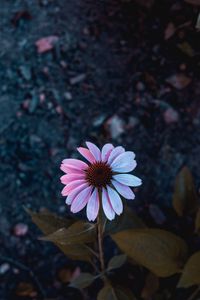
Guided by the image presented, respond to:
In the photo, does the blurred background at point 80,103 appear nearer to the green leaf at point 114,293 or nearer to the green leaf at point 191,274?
the green leaf at point 114,293

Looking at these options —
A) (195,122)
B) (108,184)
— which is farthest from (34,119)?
(108,184)

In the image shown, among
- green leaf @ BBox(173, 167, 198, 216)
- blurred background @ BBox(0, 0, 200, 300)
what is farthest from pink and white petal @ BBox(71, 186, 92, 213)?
blurred background @ BBox(0, 0, 200, 300)

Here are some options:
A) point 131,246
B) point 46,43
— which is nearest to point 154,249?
point 131,246

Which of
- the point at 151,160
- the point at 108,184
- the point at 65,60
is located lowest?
the point at 151,160

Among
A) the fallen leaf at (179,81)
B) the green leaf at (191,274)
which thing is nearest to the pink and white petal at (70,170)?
the green leaf at (191,274)

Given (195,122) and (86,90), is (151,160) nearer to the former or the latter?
(195,122)

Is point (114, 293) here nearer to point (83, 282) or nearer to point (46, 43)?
point (83, 282)

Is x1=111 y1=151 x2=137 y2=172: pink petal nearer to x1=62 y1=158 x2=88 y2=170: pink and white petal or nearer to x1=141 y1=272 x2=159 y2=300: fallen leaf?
x1=62 y1=158 x2=88 y2=170: pink and white petal
